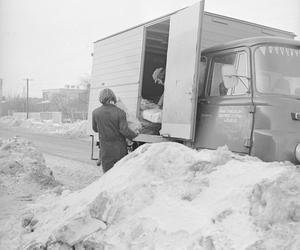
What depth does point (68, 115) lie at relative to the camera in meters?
54.7

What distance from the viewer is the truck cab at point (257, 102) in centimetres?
538

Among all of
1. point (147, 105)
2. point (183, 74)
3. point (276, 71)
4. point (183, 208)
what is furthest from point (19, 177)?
point (183, 208)

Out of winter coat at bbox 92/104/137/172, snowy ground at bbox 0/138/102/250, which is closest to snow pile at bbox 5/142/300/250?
winter coat at bbox 92/104/137/172

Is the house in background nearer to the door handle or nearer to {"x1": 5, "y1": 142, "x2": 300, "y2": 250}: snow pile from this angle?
the door handle

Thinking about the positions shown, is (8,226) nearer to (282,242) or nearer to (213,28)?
(282,242)

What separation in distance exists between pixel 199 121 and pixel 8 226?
2961 mm

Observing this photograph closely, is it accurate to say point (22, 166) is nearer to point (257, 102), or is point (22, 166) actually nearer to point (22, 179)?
point (22, 179)

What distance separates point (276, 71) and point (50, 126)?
35358mm

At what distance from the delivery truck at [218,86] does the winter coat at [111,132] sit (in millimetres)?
830

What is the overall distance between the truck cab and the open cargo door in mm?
279

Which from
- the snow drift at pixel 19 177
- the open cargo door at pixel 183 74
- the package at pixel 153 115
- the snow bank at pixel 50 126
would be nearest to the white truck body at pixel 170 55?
the open cargo door at pixel 183 74

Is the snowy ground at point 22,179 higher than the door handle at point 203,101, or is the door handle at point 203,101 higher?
the door handle at point 203,101

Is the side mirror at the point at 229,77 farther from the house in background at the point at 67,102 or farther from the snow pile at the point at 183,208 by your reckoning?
the house in background at the point at 67,102

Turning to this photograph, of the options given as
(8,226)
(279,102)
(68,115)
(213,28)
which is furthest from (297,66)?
(68,115)
